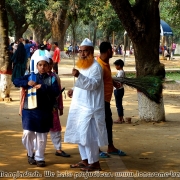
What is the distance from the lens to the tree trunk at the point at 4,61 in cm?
1437

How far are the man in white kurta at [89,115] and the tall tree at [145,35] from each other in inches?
171

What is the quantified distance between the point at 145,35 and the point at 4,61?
5254mm

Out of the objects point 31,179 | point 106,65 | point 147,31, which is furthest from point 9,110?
point 31,179

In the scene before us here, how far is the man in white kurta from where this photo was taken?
248 inches

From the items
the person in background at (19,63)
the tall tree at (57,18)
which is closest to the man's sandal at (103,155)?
the person in background at (19,63)

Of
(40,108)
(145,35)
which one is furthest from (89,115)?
(145,35)

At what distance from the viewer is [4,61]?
1439cm

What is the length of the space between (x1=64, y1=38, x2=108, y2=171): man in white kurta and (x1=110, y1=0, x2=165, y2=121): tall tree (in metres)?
4.35

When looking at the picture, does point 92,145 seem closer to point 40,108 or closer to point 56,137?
point 40,108

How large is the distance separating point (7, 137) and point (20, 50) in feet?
29.7

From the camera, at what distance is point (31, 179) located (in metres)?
6.09

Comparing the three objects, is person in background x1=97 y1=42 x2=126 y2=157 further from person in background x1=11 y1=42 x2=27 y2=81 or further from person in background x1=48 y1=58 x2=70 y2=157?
person in background x1=11 y1=42 x2=27 y2=81

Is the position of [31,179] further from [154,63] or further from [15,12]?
[15,12]

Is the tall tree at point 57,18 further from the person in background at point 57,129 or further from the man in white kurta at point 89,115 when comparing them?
the man in white kurta at point 89,115
